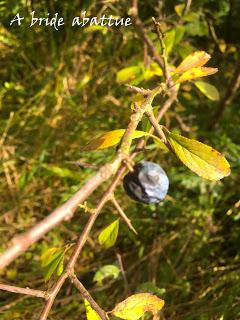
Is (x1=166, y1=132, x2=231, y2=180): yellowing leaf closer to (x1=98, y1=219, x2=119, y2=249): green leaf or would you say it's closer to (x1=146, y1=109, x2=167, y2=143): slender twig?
(x1=146, y1=109, x2=167, y2=143): slender twig

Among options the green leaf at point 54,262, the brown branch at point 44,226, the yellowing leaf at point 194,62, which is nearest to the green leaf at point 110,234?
the green leaf at point 54,262

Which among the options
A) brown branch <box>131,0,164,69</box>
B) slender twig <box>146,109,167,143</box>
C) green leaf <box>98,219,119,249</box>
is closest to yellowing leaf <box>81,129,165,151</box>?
slender twig <box>146,109,167,143</box>

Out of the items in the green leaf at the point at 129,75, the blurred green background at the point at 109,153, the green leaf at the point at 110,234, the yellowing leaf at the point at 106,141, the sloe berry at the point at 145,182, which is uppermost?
the yellowing leaf at the point at 106,141

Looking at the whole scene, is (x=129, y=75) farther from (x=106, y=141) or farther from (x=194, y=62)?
(x=106, y=141)

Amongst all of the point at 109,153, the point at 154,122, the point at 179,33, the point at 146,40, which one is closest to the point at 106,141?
the point at 154,122

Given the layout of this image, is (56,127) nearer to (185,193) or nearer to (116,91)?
(116,91)

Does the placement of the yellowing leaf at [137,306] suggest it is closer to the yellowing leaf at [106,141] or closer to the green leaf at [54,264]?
the green leaf at [54,264]

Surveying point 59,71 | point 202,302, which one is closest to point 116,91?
point 59,71
